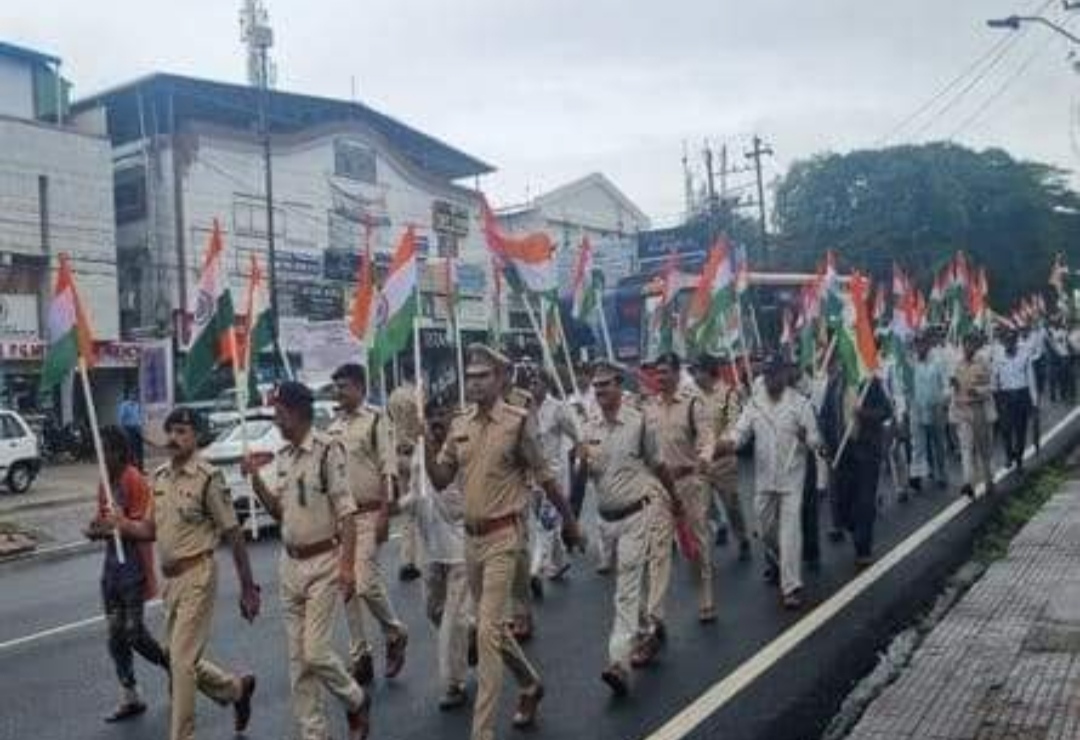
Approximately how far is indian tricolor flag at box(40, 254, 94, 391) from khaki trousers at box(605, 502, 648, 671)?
3.19 m

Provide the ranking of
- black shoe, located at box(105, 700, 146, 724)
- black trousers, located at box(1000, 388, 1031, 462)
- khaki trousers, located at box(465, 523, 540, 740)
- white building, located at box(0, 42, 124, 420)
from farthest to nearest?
white building, located at box(0, 42, 124, 420)
black trousers, located at box(1000, 388, 1031, 462)
black shoe, located at box(105, 700, 146, 724)
khaki trousers, located at box(465, 523, 540, 740)

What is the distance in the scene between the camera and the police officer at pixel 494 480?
6180 millimetres

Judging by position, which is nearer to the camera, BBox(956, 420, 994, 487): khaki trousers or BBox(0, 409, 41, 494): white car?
BBox(956, 420, 994, 487): khaki trousers

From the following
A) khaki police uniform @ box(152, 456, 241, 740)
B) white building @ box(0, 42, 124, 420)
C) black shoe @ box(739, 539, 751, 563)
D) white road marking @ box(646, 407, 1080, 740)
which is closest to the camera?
khaki police uniform @ box(152, 456, 241, 740)

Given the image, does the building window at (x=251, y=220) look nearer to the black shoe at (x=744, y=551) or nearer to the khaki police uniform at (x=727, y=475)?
the khaki police uniform at (x=727, y=475)

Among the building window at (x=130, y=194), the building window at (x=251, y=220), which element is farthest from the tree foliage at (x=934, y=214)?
the building window at (x=130, y=194)

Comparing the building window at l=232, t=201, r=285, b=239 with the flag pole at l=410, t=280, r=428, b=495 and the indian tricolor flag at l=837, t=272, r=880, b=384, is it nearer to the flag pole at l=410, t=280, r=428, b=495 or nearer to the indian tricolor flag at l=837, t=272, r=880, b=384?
the indian tricolor flag at l=837, t=272, r=880, b=384

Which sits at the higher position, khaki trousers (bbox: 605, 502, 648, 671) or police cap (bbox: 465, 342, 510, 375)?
police cap (bbox: 465, 342, 510, 375)

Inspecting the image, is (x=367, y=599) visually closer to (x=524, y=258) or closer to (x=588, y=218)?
(x=524, y=258)

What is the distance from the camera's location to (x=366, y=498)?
7.85 metres

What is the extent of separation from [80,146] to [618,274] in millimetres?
19218

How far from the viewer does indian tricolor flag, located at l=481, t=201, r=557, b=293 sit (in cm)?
1039

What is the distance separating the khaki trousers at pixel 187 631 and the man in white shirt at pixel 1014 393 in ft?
39.9

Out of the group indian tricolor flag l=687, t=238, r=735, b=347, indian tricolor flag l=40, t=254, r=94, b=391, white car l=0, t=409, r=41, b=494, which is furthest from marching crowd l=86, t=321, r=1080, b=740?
white car l=0, t=409, r=41, b=494
